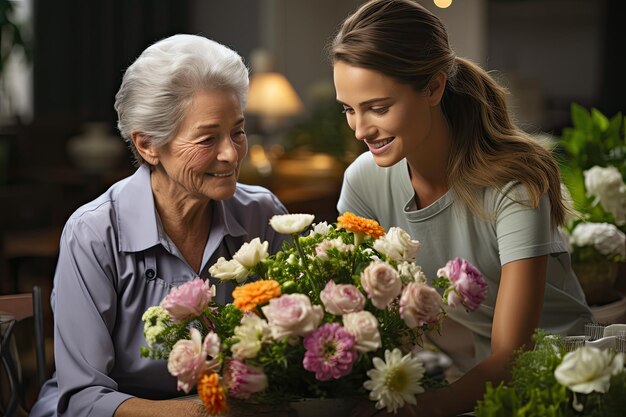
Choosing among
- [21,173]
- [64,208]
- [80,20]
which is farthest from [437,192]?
[80,20]

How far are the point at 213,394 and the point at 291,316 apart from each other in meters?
0.16

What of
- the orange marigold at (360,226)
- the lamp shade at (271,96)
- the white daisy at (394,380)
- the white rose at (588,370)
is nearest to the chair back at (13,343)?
the orange marigold at (360,226)

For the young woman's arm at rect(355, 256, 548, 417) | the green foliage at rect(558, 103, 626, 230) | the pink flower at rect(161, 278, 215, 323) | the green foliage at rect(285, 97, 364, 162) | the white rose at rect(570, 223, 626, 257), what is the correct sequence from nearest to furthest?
the pink flower at rect(161, 278, 215, 323), the young woman's arm at rect(355, 256, 548, 417), the white rose at rect(570, 223, 626, 257), the green foliage at rect(558, 103, 626, 230), the green foliage at rect(285, 97, 364, 162)

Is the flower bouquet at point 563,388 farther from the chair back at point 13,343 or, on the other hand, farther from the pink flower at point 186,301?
the chair back at point 13,343

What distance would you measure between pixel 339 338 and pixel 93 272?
2.39 ft

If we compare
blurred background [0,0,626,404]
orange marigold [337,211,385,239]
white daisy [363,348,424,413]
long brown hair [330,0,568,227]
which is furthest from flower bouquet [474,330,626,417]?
blurred background [0,0,626,404]

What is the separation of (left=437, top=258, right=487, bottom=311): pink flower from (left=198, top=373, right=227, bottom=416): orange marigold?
0.41 metres

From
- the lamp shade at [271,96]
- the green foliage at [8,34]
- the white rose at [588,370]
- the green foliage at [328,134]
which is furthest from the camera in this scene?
the lamp shade at [271,96]

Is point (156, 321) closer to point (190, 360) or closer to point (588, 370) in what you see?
point (190, 360)

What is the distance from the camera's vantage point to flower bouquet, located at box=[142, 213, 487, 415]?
1.30 m

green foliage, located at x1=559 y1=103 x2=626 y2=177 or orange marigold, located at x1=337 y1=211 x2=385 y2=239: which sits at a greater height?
orange marigold, located at x1=337 y1=211 x2=385 y2=239

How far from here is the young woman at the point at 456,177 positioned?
178cm

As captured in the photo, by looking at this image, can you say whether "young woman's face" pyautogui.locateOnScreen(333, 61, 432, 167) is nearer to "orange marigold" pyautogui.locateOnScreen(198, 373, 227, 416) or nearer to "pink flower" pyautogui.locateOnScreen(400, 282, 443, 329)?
"pink flower" pyautogui.locateOnScreen(400, 282, 443, 329)

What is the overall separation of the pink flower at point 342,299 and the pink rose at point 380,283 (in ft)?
0.06
